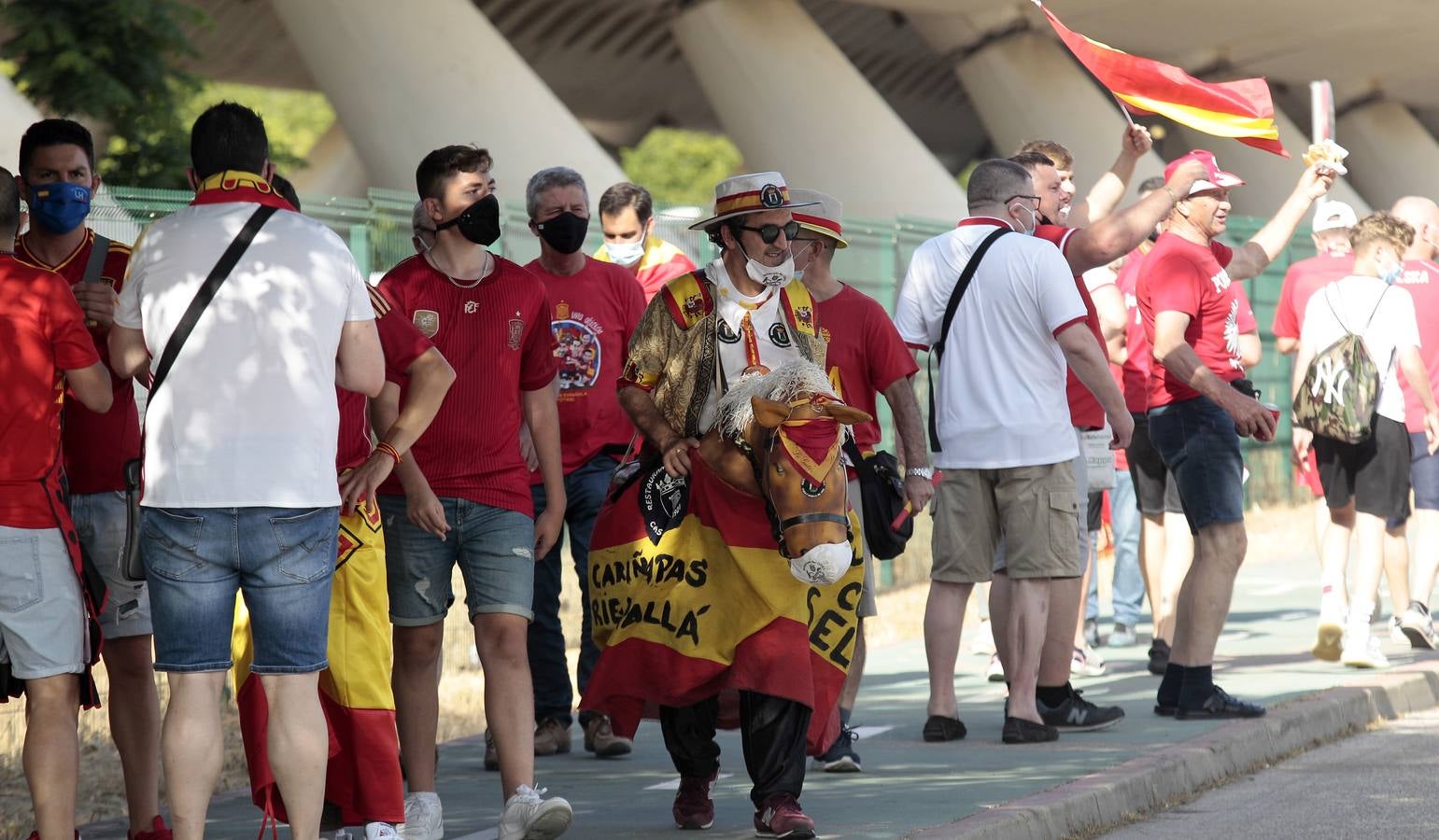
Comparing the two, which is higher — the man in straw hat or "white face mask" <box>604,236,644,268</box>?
"white face mask" <box>604,236,644,268</box>

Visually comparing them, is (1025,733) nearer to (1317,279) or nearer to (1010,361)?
(1010,361)

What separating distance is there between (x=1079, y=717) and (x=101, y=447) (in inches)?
173

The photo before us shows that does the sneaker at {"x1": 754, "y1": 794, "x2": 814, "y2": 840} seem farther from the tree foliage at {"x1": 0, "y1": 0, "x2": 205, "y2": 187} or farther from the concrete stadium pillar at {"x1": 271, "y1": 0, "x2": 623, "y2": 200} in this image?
the concrete stadium pillar at {"x1": 271, "y1": 0, "x2": 623, "y2": 200}

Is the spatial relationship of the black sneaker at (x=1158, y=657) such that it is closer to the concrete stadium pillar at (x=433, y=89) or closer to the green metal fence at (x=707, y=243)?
the green metal fence at (x=707, y=243)

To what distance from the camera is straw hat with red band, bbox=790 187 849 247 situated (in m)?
6.71

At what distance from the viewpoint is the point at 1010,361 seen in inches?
317

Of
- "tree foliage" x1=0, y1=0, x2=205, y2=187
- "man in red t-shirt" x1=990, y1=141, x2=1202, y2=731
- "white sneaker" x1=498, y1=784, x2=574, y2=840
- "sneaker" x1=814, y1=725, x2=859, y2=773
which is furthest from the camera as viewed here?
"tree foliage" x1=0, y1=0, x2=205, y2=187

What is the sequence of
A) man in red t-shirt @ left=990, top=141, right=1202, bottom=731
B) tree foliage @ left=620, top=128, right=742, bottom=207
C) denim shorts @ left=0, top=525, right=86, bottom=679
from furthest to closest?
tree foliage @ left=620, top=128, right=742, bottom=207 < man in red t-shirt @ left=990, top=141, right=1202, bottom=731 < denim shorts @ left=0, top=525, right=86, bottom=679

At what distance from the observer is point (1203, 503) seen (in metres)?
8.85

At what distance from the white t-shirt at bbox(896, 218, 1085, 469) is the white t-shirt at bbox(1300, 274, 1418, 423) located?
332 centimetres

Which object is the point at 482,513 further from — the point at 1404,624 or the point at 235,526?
the point at 1404,624

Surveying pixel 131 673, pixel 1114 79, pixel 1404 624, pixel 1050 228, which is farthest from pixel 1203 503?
pixel 131 673

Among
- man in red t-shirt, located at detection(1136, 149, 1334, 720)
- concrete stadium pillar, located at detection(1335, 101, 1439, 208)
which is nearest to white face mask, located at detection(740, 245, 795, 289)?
man in red t-shirt, located at detection(1136, 149, 1334, 720)

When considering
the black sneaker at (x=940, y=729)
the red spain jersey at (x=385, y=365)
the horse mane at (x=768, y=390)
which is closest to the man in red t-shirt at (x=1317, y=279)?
the black sneaker at (x=940, y=729)
